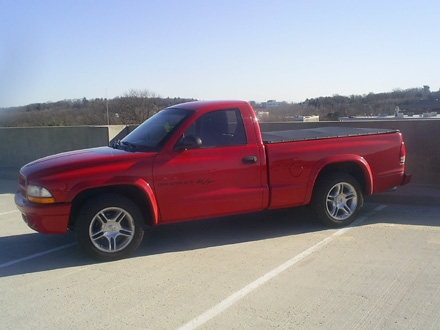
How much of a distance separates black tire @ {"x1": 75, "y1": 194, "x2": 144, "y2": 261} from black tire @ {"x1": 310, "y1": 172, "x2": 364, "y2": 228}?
2.63 m

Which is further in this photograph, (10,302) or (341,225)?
(341,225)

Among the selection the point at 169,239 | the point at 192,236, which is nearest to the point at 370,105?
the point at 192,236

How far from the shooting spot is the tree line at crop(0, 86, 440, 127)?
1708 cm

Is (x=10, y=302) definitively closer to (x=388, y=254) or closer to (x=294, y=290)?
(x=294, y=290)

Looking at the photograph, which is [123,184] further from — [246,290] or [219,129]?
[246,290]

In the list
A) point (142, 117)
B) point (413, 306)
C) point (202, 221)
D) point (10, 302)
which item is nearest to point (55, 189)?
point (10, 302)

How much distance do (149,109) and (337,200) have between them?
1682 centimetres

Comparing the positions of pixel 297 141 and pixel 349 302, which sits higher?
pixel 297 141

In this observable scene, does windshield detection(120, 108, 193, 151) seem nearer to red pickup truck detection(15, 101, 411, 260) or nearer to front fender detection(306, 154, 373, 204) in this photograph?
A: red pickup truck detection(15, 101, 411, 260)

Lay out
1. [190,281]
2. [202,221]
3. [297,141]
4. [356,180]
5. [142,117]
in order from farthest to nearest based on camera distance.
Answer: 1. [142,117]
2. [202,221]
3. [356,180]
4. [297,141]
5. [190,281]

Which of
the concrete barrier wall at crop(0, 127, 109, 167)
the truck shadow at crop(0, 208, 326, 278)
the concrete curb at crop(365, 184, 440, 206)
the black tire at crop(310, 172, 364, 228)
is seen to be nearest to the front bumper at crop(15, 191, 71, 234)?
the truck shadow at crop(0, 208, 326, 278)

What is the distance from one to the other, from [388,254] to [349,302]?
157 centimetres

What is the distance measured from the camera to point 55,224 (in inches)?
204

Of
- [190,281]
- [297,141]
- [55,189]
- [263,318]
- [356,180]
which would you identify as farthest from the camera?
[356,180]
